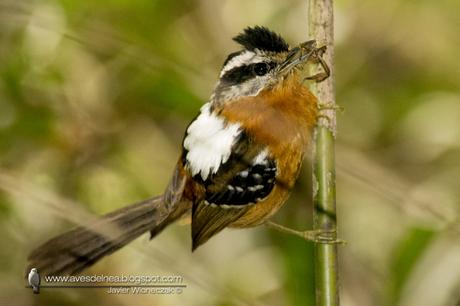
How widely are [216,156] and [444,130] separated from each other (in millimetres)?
1658

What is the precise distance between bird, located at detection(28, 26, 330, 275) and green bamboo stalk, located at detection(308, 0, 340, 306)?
0.58 metres

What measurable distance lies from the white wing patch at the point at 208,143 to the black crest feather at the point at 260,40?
1.15ft

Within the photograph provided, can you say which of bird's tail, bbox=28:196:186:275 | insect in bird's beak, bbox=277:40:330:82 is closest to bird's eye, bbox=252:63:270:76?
insect in bird's beak, bbox=277:40:330:82

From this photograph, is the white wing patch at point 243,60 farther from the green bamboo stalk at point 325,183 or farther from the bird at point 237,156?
the green bamboo stalk at point 325,183

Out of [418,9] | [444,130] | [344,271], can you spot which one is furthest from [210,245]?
[418,9]

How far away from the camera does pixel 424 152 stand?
4.43 m

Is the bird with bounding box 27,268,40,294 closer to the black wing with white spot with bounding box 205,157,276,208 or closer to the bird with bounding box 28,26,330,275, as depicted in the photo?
the bird with bounding box 28,26,330,275

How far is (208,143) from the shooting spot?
10.5 ft

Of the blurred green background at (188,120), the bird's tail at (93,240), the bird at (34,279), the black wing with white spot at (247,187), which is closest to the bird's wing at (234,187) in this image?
the black wing with white spot at (247,187)

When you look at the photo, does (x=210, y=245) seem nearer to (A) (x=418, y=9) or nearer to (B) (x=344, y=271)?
(B) (x=344, y=271)

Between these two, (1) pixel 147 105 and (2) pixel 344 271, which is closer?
(2) pixel 344 271

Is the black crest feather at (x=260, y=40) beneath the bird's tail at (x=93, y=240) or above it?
above

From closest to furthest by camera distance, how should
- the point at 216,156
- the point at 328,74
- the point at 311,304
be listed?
the point at 328,74
the point at 311,304
the point at 216,156

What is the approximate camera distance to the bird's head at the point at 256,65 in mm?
3088
